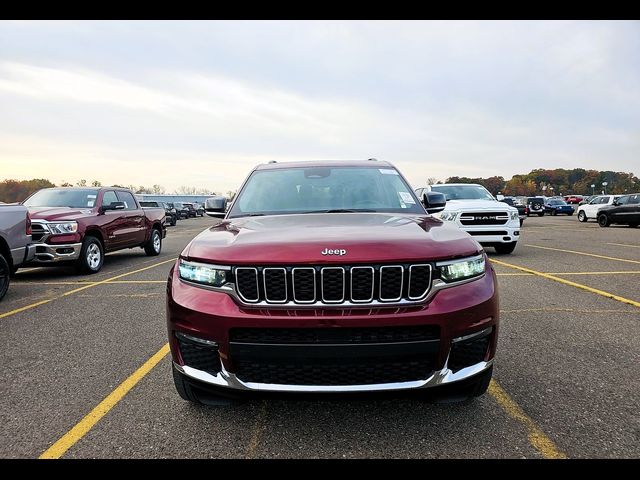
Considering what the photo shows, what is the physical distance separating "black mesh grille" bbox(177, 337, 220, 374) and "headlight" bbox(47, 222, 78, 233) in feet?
23.3

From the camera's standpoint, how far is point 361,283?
226 centimetres

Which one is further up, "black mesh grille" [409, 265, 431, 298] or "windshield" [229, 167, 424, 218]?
"windshield" [229, 167, 424, 218]

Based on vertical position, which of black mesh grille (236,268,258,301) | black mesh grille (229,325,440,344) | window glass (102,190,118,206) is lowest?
black mesh grille (229,325,440,344)

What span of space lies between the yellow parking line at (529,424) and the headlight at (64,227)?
26.1ft

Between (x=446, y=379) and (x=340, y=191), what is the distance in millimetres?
1977

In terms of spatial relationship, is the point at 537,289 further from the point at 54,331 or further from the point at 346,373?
Result: the point at 54,331

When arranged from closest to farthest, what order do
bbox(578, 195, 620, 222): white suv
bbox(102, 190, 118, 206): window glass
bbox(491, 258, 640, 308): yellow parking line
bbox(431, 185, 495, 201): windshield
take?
bbox(491, 258, 640, 308): yellow parking line → bbox(102, 190, 118, 206): window glass → bbox(431, 185, 495, 201): windshield → bbox(578, 195, 620, 222): white suv

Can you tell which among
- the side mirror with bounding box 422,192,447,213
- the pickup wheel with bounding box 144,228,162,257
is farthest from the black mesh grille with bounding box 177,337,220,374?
the pickup wheel with bounding box 144,228,162,257

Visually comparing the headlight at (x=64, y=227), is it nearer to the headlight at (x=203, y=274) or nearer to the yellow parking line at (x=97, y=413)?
the yellow parking line at (x=97, y=413)

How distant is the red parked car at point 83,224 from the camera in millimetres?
8031

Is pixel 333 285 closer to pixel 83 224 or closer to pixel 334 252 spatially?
pixel 334 252

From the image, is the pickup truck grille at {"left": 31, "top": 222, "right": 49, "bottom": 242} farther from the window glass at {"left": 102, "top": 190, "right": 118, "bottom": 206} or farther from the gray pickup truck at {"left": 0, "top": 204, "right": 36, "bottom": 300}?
the window glass at {"left": 102, "top": 190, "right": 118, "bottom": 206}

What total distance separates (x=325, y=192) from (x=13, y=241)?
5.70m

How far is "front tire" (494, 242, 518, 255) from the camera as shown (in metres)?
10.8
